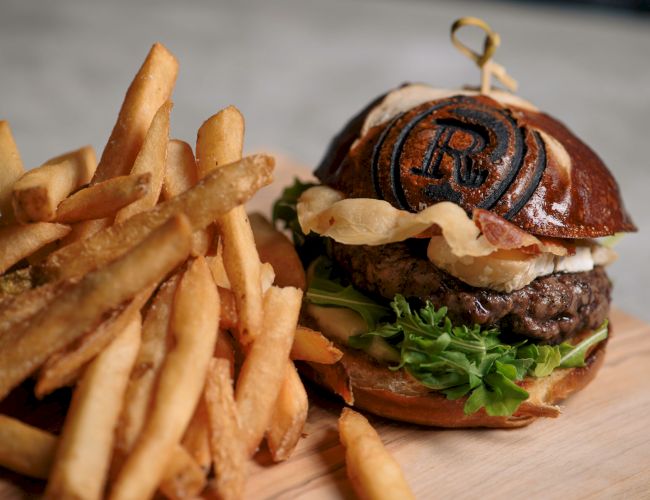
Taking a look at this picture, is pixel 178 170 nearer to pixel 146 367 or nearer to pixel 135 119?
pixel 135 119

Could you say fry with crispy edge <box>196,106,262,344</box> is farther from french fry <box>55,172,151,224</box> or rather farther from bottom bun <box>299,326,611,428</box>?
bottom bun <box>299,326,611,428</box>

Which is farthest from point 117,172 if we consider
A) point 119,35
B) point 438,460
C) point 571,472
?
point 119,35

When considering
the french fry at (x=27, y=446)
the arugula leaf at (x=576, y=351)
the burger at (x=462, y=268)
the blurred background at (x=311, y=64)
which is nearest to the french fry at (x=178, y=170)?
the burger at (x=462, y=268)

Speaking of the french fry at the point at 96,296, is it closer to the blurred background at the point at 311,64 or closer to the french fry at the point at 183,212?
the french fry at the point at 183,212

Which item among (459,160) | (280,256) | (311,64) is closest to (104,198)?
(280,256)

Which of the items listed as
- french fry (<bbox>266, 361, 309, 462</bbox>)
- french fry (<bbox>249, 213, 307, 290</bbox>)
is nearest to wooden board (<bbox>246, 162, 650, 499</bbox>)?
french fry (<bbox>266, 361, 309, 462</bbox>)

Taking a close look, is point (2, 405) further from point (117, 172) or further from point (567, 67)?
point (567, 67)
